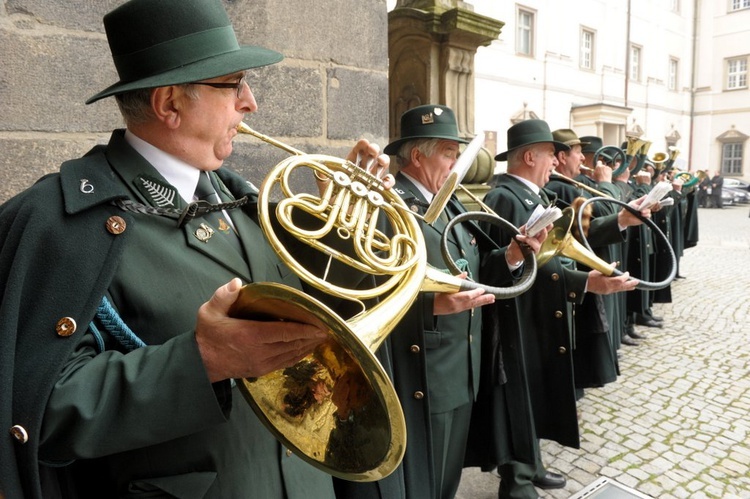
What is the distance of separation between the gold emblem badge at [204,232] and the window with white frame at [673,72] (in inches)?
1414

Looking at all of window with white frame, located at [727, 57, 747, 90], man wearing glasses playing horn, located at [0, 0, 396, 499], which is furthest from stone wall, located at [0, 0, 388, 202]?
window with white frame, located at [727, 57, 747, 90]

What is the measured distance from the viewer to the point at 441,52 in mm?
5762

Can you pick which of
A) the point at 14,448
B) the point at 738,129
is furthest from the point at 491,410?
the point at 738,129

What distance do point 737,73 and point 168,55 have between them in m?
40.3

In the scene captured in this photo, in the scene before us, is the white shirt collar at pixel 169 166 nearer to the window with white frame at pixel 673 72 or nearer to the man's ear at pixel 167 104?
the man's ear at pixel 167 104

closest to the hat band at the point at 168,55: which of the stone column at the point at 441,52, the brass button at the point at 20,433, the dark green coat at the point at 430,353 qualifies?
the brass button at the point at 20,433

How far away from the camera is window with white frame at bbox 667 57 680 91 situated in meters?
31.8

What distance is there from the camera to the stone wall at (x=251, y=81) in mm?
2201

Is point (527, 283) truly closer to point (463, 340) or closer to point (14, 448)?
A: point (463, 340)

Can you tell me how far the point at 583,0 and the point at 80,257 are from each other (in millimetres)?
26969

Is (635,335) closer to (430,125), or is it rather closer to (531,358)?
(531,358)

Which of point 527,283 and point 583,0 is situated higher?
point 583,0

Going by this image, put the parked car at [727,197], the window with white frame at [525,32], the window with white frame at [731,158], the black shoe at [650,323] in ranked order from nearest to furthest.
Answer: the black shoe at [650,323] → the window with white frame at [525,32] → the parked car at [727,197] → the window with white frame at [731,158]

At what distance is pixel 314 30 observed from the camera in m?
3.05
